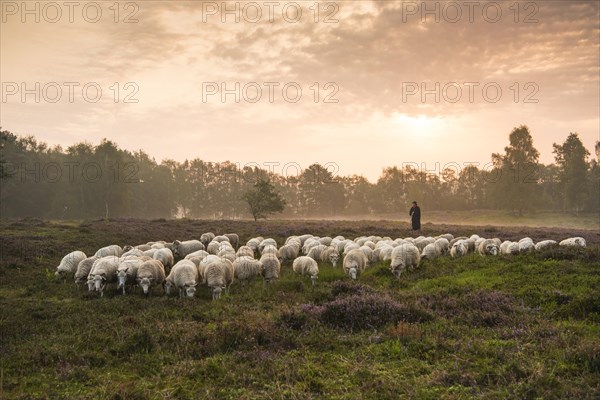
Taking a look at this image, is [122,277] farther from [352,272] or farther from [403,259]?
[403,259]

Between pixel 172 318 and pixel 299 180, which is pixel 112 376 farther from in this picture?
pixel 299 180

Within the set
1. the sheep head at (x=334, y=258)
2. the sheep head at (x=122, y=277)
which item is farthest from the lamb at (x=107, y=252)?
the sheep head at (x=334, y=258)

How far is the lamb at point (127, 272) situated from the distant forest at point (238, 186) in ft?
57.4

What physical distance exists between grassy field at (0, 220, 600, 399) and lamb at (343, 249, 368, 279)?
1.80m

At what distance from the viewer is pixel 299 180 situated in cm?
13125

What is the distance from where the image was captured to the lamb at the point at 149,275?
13.4 meters

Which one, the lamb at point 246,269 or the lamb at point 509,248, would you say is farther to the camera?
the lamb at point 509,248

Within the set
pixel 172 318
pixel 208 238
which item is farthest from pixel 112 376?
pixel 208 238

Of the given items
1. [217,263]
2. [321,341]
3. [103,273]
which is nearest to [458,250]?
[217,263]

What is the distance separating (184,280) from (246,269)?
8.77 ft

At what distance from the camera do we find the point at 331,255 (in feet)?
61.9

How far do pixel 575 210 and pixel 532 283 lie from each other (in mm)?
77222

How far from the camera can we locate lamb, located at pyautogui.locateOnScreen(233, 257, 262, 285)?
600 inches

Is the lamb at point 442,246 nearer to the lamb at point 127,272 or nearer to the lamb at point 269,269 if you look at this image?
the lamb at point 269,269
